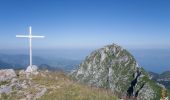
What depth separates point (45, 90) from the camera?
29141 millimetres

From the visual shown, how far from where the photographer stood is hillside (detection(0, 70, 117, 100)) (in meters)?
27.2

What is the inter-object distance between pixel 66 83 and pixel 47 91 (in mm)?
2553

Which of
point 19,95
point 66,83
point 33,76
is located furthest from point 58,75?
point 19,95

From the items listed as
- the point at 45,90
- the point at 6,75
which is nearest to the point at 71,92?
the point at 45,90

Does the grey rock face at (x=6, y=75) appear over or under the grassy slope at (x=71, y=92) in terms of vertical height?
over

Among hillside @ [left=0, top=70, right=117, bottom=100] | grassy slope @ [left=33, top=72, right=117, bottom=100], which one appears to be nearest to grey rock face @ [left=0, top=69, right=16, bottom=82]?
hillside @ [left=0, top=70, right=117, bottom=100]

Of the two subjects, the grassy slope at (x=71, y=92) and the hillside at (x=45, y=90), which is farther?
the hillside at (x=45, y=90)

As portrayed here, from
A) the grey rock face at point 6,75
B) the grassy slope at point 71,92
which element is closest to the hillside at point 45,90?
the grassy slope at point 71,92

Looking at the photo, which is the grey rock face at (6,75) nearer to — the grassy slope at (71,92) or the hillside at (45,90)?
the hillside at (45,90)

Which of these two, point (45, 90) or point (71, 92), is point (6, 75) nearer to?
point (45, 90)

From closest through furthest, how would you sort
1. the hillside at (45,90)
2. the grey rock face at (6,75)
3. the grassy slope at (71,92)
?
the grassy slope at (71,92) < the hillside at (45,90) < the grey rock face at (6,75)

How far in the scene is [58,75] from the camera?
118 ft

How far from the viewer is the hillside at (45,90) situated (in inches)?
1072

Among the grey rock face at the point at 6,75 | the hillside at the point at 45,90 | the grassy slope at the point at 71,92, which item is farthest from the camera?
the grey rock face at the point at 6,75
